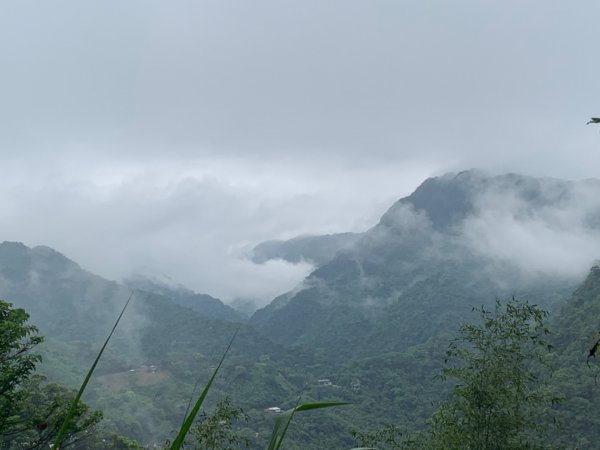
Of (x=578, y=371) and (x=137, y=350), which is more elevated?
(x=137, y=350)

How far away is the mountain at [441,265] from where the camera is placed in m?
111

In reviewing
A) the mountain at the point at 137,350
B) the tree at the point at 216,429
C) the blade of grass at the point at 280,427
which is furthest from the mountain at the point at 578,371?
the mountain at the point at 137,350

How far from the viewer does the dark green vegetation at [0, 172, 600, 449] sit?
181 ft

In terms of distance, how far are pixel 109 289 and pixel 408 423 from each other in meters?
87.8

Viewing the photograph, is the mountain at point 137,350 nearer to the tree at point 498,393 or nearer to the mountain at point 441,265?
the mountain at point 441,265

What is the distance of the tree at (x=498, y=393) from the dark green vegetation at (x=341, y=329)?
3.97 metres

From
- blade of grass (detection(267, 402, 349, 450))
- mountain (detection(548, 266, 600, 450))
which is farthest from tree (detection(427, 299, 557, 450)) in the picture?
mountain (detection(548, 266, 600, 450))

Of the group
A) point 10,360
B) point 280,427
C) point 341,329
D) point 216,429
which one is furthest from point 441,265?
point 280,427

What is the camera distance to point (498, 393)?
802 centimetres

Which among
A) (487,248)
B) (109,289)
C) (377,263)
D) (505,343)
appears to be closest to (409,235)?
(377,263)

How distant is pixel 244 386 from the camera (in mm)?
72375

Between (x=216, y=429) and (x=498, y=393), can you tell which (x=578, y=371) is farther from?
(x=498, y=393)

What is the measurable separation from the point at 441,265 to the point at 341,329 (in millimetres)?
34322

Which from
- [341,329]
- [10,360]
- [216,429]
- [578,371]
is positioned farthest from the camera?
[341,329]
